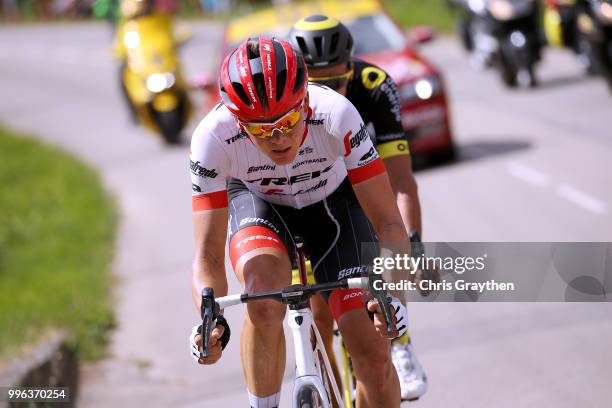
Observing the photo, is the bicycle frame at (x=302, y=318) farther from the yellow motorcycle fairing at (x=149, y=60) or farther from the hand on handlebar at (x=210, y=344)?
the yellow motorcycle fairing at (x=149, y=60)

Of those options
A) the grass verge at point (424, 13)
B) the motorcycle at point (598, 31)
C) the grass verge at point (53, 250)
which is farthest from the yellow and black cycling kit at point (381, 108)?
the grass verge at point (424, 13)

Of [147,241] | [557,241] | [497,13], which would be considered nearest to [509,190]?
[557,241]

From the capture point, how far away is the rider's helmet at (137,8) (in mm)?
16281

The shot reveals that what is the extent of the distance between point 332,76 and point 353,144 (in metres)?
0.99

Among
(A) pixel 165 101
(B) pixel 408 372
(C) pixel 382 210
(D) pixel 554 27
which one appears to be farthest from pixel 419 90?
(C) pixel 382 210

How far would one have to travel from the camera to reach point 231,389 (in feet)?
24.4

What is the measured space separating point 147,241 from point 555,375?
6.15 metres

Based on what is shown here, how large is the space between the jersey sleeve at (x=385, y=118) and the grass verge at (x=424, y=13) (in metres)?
18.4

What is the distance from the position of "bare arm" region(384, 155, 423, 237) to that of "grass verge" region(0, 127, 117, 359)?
11.6 feet

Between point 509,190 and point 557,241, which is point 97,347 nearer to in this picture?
point 557,241

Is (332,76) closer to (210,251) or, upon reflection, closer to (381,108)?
(381,108)

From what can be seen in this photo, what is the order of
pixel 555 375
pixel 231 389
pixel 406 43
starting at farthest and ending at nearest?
pixel 406 43 < pixel 231 389 < pixel 555 375

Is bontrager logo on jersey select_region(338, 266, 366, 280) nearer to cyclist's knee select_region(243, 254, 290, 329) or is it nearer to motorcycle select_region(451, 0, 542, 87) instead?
cyclist's knee select_region(243, 254, 290, 329)

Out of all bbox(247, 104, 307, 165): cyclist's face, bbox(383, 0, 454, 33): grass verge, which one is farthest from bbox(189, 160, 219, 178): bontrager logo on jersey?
bbox(383, 0, 454, 33): grass verge
